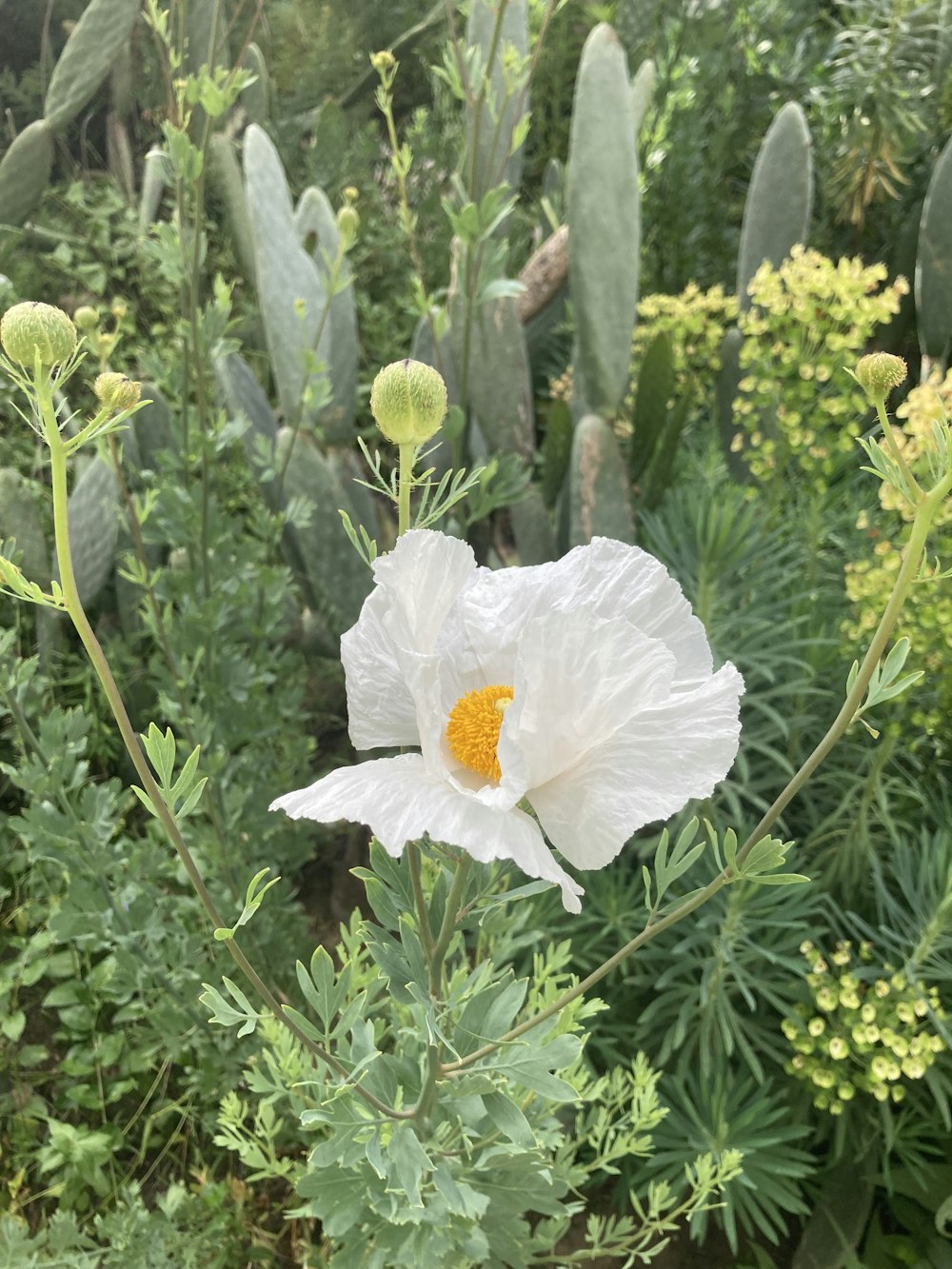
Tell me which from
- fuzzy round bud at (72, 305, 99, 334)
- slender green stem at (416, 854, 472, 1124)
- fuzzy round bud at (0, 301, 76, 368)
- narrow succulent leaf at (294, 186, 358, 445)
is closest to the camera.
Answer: fuzzy round bud at (0, 301, 76, 368)

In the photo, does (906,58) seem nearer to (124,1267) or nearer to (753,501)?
(753,501)

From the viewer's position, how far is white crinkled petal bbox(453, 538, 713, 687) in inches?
15.7

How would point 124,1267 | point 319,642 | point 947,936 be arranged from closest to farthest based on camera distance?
point 124,1267 < point 947,936 < point 319,642

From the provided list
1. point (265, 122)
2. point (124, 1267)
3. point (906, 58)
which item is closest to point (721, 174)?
point (906, 58)

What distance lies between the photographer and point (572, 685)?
350 mm

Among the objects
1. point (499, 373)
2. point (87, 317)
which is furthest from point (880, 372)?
point (499, 373)

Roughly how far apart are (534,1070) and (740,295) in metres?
1.26

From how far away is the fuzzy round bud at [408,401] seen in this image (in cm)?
36

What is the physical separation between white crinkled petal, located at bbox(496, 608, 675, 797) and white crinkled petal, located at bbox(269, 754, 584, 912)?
0.02m

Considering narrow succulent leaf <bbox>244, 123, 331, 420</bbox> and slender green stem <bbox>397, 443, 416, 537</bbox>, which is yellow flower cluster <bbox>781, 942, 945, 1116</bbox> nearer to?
slender green stem <bbox>397, 443, 416, 537</bbox>

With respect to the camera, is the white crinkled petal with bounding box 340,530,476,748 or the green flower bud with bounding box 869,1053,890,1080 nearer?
the white crinkled petal with bounding box 340,530,476,748

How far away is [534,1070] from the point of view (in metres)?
0.45

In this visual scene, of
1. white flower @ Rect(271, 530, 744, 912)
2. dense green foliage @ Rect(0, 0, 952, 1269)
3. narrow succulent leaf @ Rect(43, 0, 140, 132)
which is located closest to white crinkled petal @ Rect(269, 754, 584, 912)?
white flower @ Rect(271, 530, 744, 912)

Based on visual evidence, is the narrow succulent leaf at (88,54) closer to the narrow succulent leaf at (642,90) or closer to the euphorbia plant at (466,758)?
the narrow succulent leaf at (642,90)
